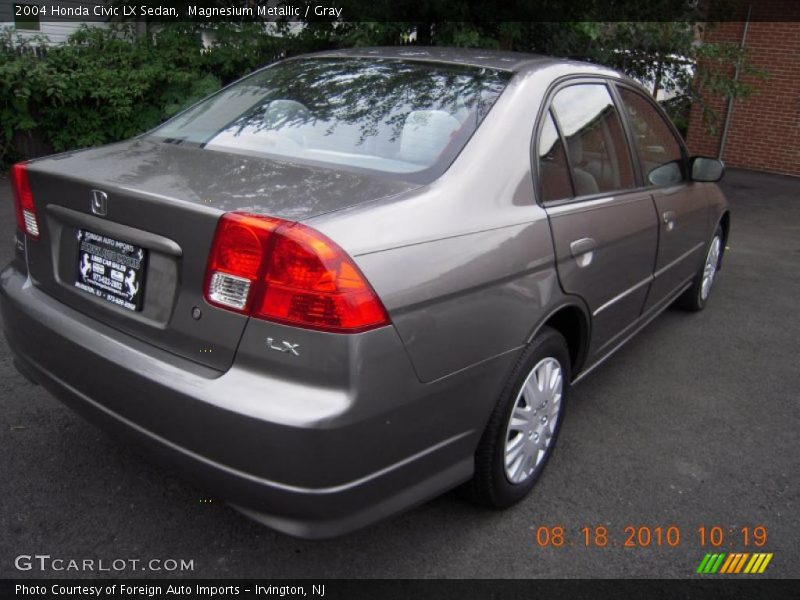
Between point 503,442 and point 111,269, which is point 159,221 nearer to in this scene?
point 111,269

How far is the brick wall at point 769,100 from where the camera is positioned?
11.8 meters

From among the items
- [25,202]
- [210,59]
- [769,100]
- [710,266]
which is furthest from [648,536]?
[769,100]

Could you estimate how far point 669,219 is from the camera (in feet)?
12.4

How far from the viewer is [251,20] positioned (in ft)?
28.5

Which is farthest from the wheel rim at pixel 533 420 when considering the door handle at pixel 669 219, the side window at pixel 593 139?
the door handle at pixel 669 219

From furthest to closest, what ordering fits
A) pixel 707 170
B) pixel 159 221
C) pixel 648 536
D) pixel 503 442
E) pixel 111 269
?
pixel 707 170 → pixel 648 536 → pixel 503 442 → pixel 111 269 → pixel 159 221

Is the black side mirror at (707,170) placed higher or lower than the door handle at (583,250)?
higher

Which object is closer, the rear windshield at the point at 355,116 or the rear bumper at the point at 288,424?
the rear bumper at the point at 288,424

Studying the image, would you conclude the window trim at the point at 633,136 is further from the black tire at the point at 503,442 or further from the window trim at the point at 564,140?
the black tire at the point at 503,442

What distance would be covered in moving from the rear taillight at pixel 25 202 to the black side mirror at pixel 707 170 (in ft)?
11.2

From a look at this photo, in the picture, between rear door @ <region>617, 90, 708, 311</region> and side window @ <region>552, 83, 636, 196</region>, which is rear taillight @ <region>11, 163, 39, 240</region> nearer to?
side window @ <region>552, 83, 636, 196</region>

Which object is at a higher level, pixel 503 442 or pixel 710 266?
pixel 503 442

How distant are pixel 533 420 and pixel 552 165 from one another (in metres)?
0.97

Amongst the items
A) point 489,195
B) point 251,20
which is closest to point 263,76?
point 489,195
